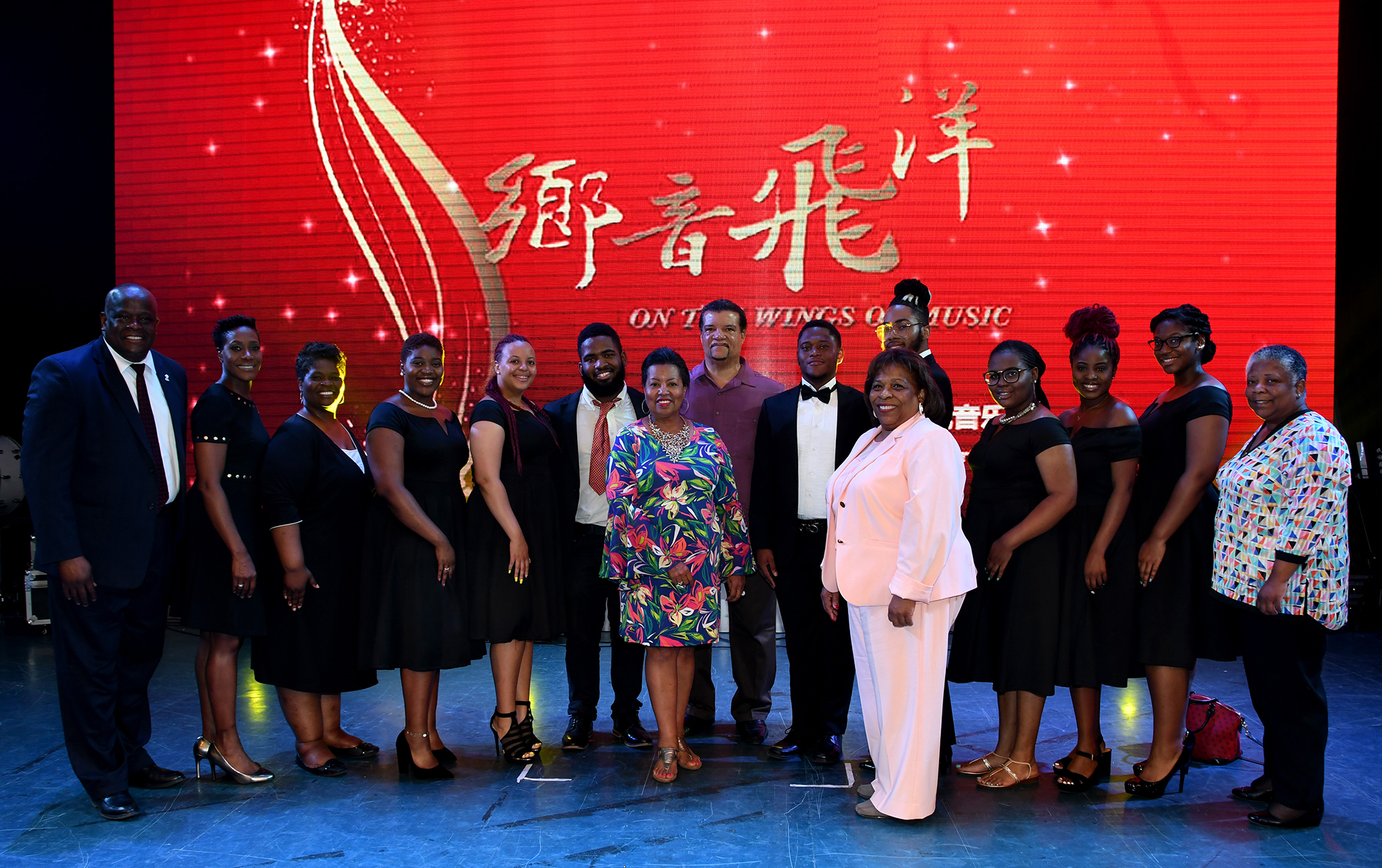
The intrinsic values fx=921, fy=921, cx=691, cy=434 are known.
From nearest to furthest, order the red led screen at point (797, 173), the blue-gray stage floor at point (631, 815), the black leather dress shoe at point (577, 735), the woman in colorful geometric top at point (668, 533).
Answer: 1. the blue-gray stage floor at point (631, 815)
2. the woman in colorful geometric top at point (668, 533)
3. the black leather dress shoe at point (577, 735)
4. the red led screen at point (797, 173)

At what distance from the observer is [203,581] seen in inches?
142

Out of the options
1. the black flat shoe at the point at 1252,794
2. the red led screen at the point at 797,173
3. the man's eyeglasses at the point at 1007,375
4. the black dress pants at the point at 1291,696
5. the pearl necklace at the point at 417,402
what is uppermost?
the red led screen at the point at 797,173

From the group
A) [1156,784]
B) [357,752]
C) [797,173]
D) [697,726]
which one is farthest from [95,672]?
[797,173]

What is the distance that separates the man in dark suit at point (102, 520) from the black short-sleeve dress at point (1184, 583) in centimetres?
377

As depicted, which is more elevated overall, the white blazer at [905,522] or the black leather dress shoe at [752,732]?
the white blazer at [905,522]

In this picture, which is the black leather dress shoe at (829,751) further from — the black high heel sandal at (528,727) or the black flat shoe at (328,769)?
the black flat shoe at (328,769)

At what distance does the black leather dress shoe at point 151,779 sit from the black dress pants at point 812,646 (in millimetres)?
2513

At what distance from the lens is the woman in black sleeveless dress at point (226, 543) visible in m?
3.55

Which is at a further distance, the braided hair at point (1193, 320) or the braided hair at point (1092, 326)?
the braided hair at point (1092, 326)

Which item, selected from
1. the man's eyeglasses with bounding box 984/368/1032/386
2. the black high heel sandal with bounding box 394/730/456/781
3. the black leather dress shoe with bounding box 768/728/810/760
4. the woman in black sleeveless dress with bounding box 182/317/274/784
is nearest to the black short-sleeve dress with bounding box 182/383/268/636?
the woman in black sleeveless dress with bounding box 182/317/274/784

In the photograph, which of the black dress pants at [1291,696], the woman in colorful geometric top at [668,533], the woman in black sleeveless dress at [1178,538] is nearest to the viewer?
the black dress pants at [1291,696]

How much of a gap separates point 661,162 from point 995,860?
4729mm

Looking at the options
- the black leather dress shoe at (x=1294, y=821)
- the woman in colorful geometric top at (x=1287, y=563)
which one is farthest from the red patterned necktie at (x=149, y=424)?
the black leather dress shoe at (x=1294, y=821)

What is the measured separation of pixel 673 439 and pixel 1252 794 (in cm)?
259
